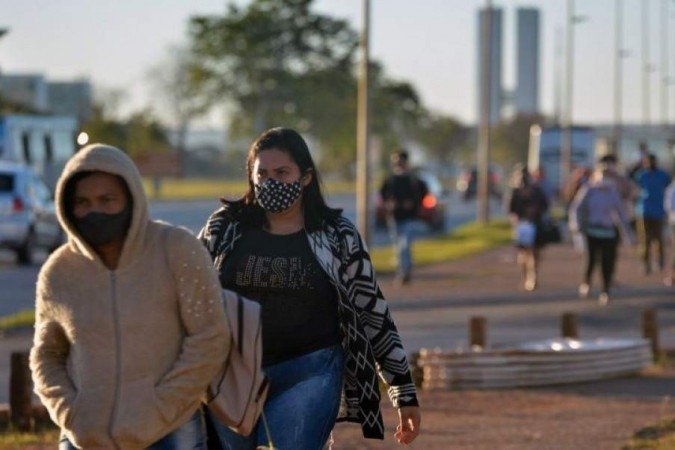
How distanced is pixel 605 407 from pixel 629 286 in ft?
43.6

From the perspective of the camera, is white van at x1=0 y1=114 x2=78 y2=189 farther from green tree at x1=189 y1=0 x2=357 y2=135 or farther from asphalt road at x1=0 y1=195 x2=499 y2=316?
green tree at x1=189 y1=0 x2=357 y2=135

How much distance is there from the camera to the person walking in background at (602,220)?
22234 mm

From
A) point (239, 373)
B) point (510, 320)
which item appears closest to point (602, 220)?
point (510, 320)

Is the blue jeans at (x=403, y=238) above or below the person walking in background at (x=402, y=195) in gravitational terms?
below

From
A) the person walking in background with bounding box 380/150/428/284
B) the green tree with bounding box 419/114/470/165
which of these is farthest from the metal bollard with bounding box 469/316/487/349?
the green tree with bounding box 419/114/470/165

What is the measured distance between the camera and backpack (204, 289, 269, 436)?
18.6ft

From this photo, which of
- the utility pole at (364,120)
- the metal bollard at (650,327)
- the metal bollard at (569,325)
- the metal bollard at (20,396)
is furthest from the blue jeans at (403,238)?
the metal bollard at (20,396)

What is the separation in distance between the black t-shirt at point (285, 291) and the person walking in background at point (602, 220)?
1589 cm

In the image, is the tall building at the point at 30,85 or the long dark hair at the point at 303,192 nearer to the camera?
the long dark hair at the point at 303,192

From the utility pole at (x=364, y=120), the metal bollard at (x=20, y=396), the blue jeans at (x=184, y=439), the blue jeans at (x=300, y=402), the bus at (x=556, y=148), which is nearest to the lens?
the blue jeans at (x=184, y=439)

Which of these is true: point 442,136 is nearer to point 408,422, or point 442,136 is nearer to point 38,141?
point 38,141

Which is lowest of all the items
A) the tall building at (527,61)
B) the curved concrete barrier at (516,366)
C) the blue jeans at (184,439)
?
the curved concrete barrier at (516,366)

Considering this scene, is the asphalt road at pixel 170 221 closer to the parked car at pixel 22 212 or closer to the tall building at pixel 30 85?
the parked car at pixel 22 212

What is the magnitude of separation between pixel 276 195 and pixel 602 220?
1611 centimetres
